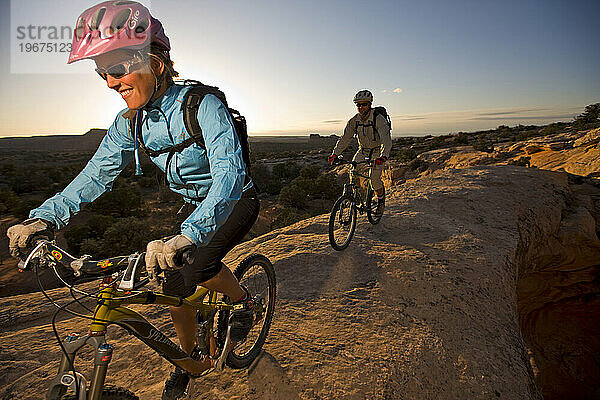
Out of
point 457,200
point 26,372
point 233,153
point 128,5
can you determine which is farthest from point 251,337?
point 457,200

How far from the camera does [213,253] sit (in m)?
1.92

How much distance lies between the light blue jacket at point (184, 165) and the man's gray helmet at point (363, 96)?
3895 mm

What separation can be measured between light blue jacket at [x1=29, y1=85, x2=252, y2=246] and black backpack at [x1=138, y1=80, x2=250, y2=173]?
4 cm

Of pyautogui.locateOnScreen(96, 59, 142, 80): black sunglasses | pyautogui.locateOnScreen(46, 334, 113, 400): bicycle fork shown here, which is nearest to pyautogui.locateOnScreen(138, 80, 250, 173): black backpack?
pyautogui.locateOnScreen(96, 59, 142, 80): black sunglasses

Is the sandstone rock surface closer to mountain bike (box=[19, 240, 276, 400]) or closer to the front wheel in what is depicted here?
mountain bike (box=[19, 240, 276, 400])

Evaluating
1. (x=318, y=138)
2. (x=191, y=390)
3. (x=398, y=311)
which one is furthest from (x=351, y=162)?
(x=318, y=138)

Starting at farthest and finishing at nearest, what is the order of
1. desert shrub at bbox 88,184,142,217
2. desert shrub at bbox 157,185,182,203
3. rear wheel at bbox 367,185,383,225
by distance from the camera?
desert shrub at bbox 157,185,182,203 < desert shrub at bbox 88,184,142,217 < rear wheel at bbox 367,185,383,225

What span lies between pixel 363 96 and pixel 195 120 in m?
4.22

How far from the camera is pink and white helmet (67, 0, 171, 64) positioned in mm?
1678

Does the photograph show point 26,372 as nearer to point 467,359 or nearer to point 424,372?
point 424,372

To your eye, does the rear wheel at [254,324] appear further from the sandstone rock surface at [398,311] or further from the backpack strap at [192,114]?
the backpack strap at [192,114]

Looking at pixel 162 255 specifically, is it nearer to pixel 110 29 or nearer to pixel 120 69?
pixel 120 69

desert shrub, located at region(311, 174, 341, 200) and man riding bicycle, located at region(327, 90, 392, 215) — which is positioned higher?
man riding bicycle, located at region(327, 90, 392, 215)

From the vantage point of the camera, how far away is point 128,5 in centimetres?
179
